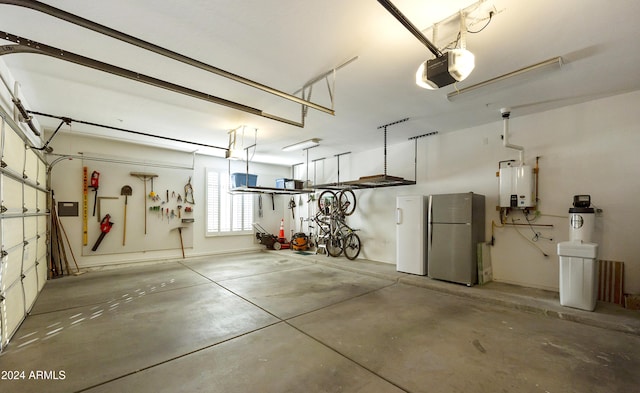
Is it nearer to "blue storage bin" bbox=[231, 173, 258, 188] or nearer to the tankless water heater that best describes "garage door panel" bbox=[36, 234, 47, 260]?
"blue storage bin" bbox=[231, 173, 258, 188]

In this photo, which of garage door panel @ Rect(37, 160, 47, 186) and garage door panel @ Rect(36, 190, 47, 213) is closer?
garage door panel @ Rect(36, 190, 47, 213)

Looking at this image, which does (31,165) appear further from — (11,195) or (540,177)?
(540,177)

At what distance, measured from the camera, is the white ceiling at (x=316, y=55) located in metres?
2.15

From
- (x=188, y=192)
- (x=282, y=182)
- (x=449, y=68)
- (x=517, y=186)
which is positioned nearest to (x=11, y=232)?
(x=188, y=192)

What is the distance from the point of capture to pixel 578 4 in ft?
6.77

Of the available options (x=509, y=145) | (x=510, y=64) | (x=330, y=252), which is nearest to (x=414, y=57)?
(x=510, y=64)

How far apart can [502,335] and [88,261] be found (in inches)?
314

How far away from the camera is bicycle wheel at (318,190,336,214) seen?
7758mm

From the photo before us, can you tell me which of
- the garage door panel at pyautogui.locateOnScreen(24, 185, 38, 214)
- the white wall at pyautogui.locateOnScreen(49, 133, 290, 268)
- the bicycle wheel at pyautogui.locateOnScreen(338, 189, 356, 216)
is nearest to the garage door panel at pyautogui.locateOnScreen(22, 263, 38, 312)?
the garage door panel at pyautogui.locateOnScreen(24, 185, 38, 214)

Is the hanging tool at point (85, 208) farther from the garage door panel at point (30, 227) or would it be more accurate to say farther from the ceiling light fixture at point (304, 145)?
the ceiling light fixture at point (304, 145)

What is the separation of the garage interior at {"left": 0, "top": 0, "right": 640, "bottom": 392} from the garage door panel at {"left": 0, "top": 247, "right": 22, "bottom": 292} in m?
0.05

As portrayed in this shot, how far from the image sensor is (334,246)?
7387mm

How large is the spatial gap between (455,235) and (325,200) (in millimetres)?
4061

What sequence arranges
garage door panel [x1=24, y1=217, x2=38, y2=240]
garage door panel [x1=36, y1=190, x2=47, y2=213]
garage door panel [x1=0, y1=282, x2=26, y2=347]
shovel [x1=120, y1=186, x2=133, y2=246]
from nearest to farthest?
garage door panel [x1=0, y1=282, x2=26, y2=347] < garage door panel [x1=24, y1=217, x2=38, y2=240] < garage door panel [x1=36, y1=190, x2=47, y2=213] < shovel [x1=120, y1=186, x2=133, y2=246]
